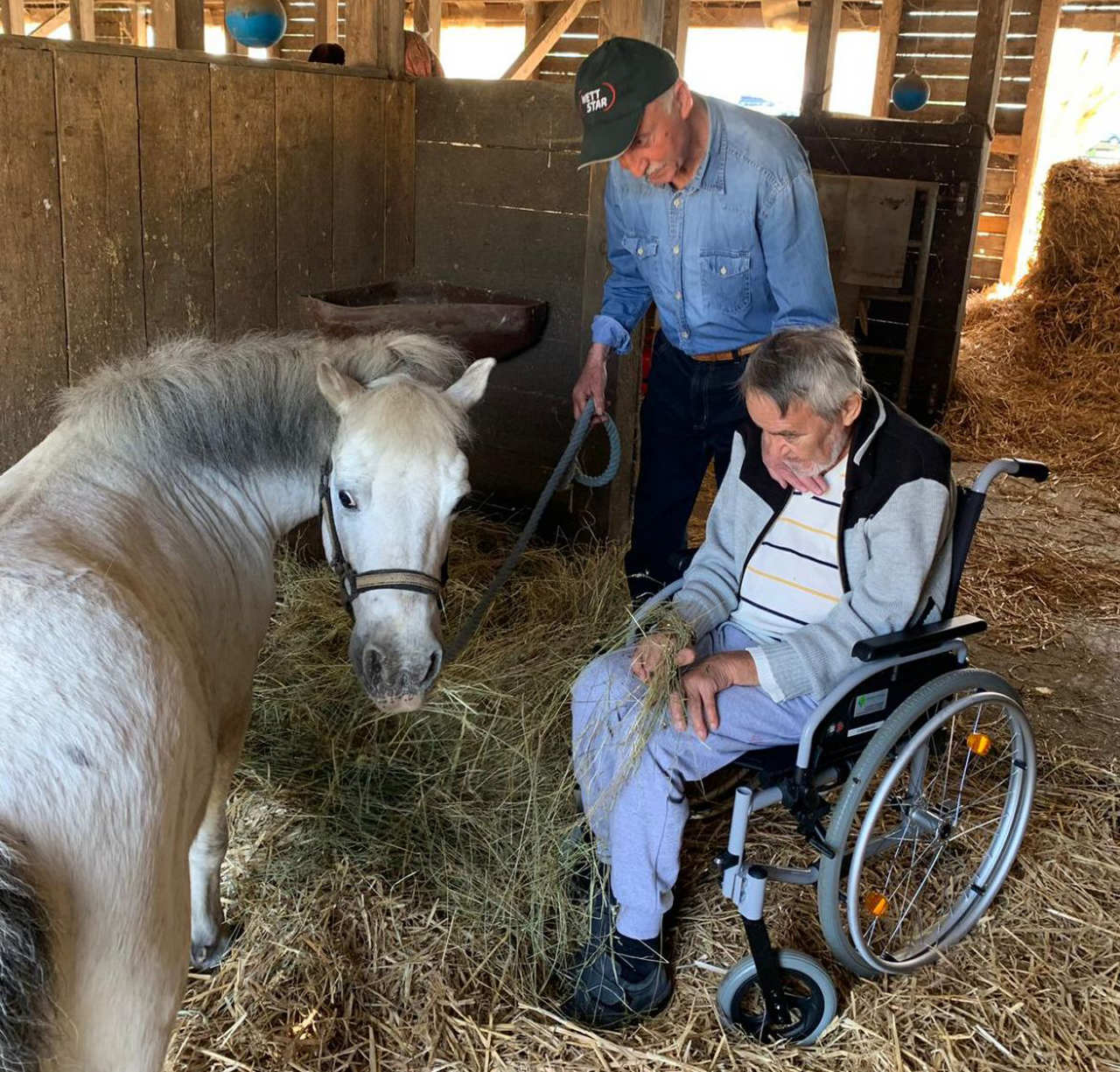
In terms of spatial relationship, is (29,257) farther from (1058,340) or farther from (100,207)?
(1058,340)

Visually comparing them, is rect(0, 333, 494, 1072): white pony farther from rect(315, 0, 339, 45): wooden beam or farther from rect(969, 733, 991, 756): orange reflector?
rect(315, 0, 339, 45): wooden beam

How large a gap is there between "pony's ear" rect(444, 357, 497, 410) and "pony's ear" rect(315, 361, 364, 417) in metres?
0.20

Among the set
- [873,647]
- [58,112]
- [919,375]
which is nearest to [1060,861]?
[873,647]

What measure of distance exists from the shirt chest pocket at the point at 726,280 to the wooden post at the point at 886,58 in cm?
667

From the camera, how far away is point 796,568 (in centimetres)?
225

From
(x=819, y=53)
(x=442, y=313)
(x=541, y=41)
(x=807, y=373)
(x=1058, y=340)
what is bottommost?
(x=1058, y=340)

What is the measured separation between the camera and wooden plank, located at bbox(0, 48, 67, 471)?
294 cm

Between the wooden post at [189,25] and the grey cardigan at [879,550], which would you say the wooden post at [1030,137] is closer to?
the wooden post at [189,25]

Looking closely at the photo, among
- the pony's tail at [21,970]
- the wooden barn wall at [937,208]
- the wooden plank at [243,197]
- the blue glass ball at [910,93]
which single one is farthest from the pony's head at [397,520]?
the blue glass ball at [910,93]

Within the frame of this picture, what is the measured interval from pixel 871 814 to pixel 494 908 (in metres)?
0.89

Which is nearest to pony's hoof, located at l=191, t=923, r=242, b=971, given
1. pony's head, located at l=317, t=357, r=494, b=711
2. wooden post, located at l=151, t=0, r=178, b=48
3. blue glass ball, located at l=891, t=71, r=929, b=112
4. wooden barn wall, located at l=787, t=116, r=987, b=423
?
pony's head, located at l=317, t=357, r=494, b=711

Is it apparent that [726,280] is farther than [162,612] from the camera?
Yes

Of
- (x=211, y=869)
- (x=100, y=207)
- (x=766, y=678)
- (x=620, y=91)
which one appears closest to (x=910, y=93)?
(x=620, y=91)

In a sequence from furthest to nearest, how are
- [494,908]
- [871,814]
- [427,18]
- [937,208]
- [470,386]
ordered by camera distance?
[427,18], [937,208], [494,908], [470,386], [871,814]
